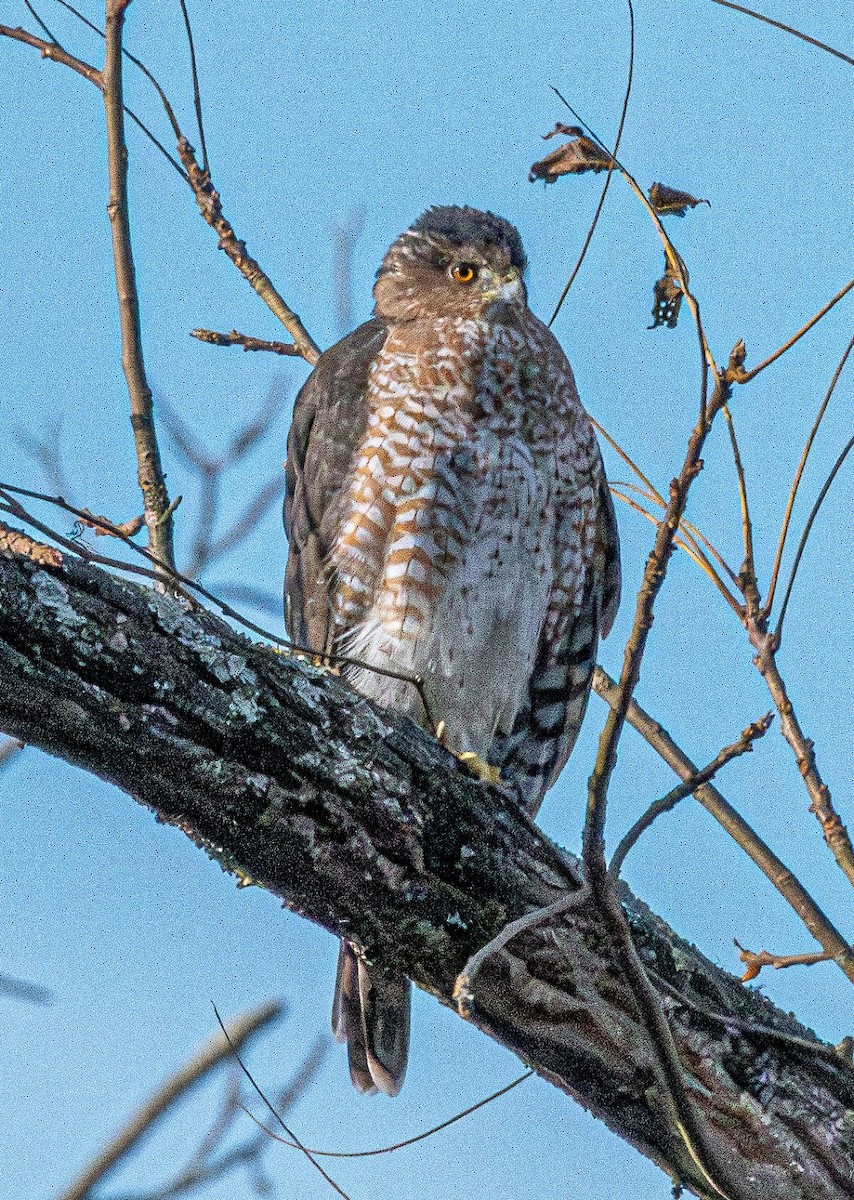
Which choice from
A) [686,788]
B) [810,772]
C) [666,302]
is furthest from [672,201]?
[686,788]

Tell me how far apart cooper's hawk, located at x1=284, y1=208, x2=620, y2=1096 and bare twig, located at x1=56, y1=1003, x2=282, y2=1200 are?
113 cm

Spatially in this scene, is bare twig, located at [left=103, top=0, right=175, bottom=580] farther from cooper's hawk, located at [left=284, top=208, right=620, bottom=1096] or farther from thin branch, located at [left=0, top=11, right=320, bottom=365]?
cooper's hawk, located at [left=284, top=208, right=620, bottom=1096]

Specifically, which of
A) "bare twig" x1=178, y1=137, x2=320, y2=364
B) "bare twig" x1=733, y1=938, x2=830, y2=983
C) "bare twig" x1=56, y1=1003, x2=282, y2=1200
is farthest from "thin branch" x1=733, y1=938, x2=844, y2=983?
"bare twig" x1=178, y1=137, x2=320, y2=364

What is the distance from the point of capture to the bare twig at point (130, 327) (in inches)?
138

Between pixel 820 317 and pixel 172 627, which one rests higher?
pixel 820 317

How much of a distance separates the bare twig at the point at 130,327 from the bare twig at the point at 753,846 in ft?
3.92

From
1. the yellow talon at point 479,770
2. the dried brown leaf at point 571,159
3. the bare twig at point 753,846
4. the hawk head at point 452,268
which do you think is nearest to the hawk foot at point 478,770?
the yellow talon at point 479,770

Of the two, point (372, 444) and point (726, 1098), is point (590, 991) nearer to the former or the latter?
point (726, 1098)

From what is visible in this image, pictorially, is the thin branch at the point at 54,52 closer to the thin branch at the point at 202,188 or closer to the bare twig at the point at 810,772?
the thin branch at the point at 202,188

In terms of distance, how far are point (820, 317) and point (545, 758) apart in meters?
2.34

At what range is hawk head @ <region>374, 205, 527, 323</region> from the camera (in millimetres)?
4680

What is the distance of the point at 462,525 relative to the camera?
13.5ft

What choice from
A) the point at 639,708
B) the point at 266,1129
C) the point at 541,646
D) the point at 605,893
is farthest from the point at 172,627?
the point at 541,646

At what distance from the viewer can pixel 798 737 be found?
3051mm
